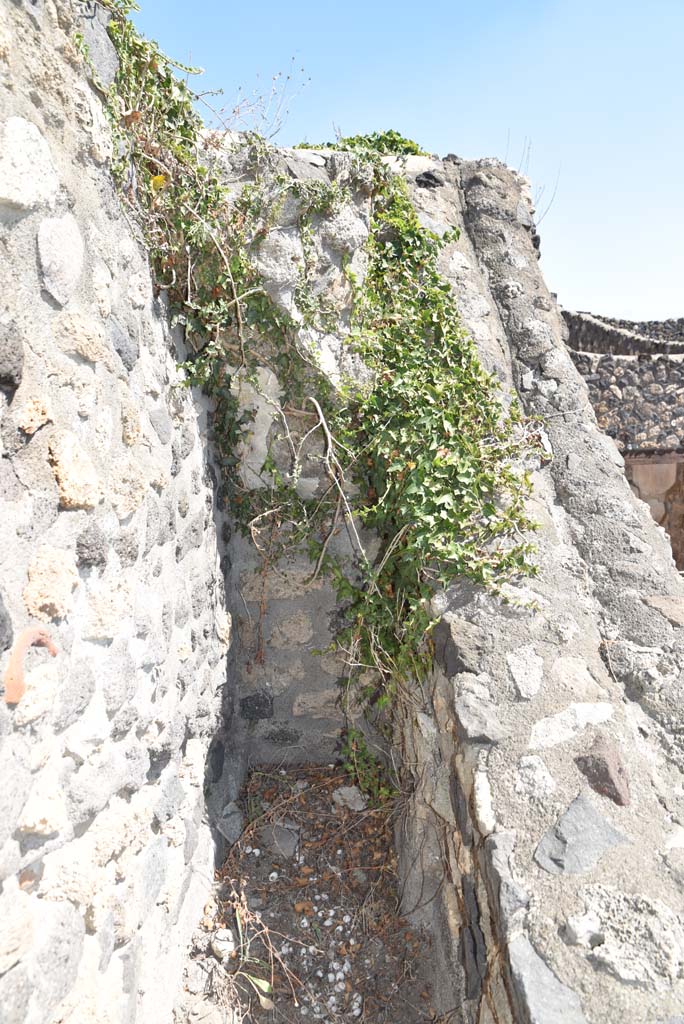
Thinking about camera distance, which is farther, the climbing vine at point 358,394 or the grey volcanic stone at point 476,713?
the climbing vine at point 358,394

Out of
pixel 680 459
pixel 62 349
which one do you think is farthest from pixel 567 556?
pixel 680 459

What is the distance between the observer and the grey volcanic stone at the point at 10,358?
1.27m

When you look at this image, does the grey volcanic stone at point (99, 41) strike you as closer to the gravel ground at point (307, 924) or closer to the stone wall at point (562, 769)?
the stone wall at point (562, 769)

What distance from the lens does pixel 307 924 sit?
2479 mm

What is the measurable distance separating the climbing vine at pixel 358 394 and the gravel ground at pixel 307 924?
26 cm

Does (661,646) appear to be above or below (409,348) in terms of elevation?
below

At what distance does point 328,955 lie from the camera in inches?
94.3

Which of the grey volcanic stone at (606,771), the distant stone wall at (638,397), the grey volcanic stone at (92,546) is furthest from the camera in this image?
the distant stone wall at (638,397)

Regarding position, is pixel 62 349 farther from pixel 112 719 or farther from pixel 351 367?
pixel 351 367

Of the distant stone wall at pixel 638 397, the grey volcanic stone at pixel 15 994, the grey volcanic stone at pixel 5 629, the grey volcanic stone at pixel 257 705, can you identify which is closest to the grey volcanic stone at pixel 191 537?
the grey volcanic stone at pixel 257 705

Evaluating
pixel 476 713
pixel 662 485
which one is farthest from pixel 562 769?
pixel 662 485

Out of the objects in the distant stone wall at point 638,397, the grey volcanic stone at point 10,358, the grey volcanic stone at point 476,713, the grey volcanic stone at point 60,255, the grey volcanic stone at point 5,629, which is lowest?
the grey volcanic stone at point 476,713

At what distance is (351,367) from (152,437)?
99 centimetres

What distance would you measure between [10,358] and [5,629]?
52cm
